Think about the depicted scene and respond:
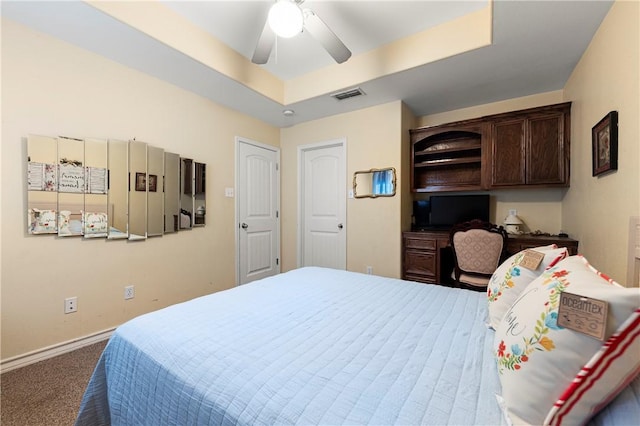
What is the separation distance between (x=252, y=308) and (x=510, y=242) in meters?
2.53

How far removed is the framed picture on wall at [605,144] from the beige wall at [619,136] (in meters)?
0.04

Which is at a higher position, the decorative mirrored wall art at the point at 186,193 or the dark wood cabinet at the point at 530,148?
the dark wood cabinet at the point at 530,148

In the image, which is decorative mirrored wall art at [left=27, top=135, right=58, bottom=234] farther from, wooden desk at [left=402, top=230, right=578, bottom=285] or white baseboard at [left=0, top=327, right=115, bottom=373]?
wooden desk at [left=402, top=230, right=578, bottom=285]

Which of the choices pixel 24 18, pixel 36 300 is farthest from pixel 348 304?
pixel 24 18

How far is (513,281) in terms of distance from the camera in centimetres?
107

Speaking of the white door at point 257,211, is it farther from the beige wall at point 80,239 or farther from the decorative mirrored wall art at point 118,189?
the decorative mirrored wall art at point 118,189

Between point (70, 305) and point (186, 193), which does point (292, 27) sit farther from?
point (70, 305)

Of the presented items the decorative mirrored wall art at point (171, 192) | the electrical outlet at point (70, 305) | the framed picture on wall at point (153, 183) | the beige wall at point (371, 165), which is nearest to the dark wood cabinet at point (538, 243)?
the beige wall at point (371, 165)

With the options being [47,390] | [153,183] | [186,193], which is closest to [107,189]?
[153,183]

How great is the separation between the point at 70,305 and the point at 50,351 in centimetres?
33

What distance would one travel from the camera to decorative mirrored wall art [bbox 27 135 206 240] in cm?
191

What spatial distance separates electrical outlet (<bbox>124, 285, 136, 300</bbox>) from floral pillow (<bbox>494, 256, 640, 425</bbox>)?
9.20 ft

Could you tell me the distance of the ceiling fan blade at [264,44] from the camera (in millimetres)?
1825

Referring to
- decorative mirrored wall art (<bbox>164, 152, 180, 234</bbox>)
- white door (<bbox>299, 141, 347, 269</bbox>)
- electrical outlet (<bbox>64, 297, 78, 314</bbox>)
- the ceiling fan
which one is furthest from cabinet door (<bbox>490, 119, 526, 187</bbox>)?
electrical outlet (<bbox>64, 297, 78, 314</bbox>)
